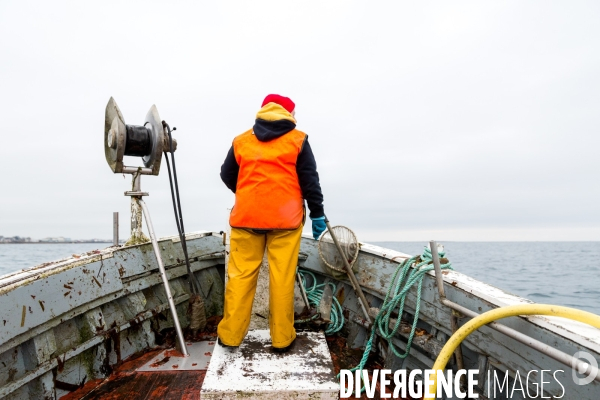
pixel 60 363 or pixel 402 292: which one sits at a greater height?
pixel 402 292

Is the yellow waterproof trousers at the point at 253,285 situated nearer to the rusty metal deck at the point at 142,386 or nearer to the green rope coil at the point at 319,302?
the rusty metal deck at the point at 142,386

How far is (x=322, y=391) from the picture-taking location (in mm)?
2066

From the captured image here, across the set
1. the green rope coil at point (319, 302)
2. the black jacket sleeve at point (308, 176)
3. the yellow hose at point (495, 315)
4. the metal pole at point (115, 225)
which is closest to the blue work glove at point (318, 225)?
the black jacket sleeve at point (308, 176)

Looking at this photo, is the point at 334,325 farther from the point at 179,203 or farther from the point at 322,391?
the point at 179,203

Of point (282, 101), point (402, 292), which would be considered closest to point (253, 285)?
point (402, 292)

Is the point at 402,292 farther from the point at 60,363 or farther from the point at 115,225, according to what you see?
the point at 115,225

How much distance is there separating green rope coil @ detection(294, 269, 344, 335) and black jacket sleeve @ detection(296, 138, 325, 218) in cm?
131

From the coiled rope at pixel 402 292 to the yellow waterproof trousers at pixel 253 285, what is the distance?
0.78 m

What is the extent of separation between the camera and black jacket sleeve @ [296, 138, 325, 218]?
2.76 metres

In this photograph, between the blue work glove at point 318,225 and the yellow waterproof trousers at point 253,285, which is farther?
the blue work glove at point 318,225

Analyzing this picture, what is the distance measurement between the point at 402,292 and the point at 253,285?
42.9 inches

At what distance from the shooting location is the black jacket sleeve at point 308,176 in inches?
109

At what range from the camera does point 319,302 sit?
397cm

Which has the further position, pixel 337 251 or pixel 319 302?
pixel 319 302
